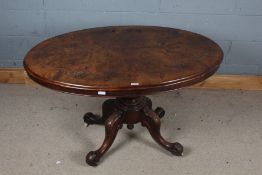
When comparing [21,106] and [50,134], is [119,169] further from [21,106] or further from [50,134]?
[21,106]

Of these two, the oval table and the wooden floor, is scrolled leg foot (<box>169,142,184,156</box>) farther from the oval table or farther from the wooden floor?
the wooden floor

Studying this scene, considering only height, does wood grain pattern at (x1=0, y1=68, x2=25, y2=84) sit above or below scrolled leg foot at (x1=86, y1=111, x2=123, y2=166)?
below

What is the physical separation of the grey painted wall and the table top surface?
0.41 metres

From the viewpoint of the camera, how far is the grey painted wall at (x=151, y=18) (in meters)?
1.95

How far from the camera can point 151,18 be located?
2.00 meters

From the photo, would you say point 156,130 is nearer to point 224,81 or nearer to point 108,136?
point 108,136

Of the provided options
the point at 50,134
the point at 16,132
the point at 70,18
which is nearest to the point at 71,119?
the point at 50,134

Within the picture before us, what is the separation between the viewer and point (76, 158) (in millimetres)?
1574

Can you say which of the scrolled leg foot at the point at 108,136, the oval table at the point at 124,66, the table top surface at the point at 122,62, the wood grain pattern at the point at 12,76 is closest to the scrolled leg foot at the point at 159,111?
the oval table at the point at 124,66

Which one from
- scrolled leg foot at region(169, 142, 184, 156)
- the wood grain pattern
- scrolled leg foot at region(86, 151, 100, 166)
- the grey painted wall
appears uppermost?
the grey painted wall

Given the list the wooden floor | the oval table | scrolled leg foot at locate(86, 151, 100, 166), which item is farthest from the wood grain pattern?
scrolled leg foot at locate(86, 151, 100, 166)

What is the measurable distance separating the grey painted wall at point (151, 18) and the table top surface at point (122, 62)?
41cm

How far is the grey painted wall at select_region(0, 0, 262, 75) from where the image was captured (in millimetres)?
1954

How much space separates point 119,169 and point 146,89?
0.55m
